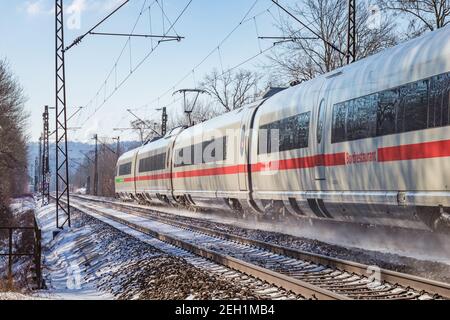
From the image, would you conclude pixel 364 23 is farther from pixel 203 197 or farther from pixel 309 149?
pixel 309 149

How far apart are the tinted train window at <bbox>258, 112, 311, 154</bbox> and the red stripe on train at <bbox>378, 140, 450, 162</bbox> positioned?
318 centimetres

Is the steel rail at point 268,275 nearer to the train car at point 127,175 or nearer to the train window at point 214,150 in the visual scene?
the train window at point 214,150

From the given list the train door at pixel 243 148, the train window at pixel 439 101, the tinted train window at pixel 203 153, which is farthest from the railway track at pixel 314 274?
the tinted train window at pixel 203 153

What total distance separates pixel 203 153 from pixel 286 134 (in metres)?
8.00

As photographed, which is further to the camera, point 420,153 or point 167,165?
point 167,165

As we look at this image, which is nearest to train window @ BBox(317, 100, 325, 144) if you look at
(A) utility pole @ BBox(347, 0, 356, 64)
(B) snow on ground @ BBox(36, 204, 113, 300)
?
(B) snow on ground @ BBox(36, 204, 113, 300)

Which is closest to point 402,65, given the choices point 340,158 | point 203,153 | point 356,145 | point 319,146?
point 356,145

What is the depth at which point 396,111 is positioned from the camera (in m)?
10.3

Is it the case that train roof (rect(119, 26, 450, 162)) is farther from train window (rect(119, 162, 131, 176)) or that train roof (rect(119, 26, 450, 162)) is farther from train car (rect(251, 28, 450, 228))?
train window (rect(119, 162, 131, 176))

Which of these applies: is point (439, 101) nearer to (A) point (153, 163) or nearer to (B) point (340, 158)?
(B) point (340, 158)
